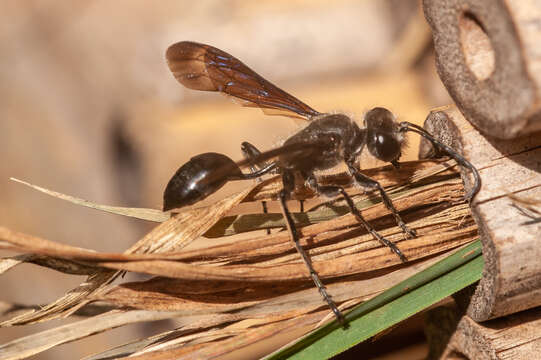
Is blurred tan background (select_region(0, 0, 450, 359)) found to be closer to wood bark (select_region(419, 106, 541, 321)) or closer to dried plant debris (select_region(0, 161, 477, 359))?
dried plant debris (select_region(0, 161, 477, 359))

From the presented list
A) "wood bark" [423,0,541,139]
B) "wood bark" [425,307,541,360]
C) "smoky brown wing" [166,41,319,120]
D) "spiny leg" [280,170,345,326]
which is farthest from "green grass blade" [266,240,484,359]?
"smoky brown wing" [166,41,319,120]

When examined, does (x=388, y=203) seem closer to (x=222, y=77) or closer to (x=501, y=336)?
(x=501, y=336)

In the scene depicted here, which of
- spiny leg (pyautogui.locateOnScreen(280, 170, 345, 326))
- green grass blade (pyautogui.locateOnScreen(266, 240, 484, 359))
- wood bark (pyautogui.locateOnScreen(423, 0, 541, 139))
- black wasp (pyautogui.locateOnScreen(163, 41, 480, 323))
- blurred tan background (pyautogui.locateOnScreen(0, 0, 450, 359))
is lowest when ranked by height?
green grass blade (pyautogui.locateOnScreen(266, 240, 484, 359))

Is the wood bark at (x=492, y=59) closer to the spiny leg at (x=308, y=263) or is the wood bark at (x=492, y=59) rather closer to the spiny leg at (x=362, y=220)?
the spiny leg at (x=362, y=220)

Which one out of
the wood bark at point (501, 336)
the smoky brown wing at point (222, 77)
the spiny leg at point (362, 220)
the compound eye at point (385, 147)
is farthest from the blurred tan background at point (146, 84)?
the wood bark at point (501, 336)

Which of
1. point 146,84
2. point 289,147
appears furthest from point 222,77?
point 146,84

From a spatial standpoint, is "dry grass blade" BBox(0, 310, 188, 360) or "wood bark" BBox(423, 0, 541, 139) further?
"dry grass blade" BBox(0, 310, 188, 360)
